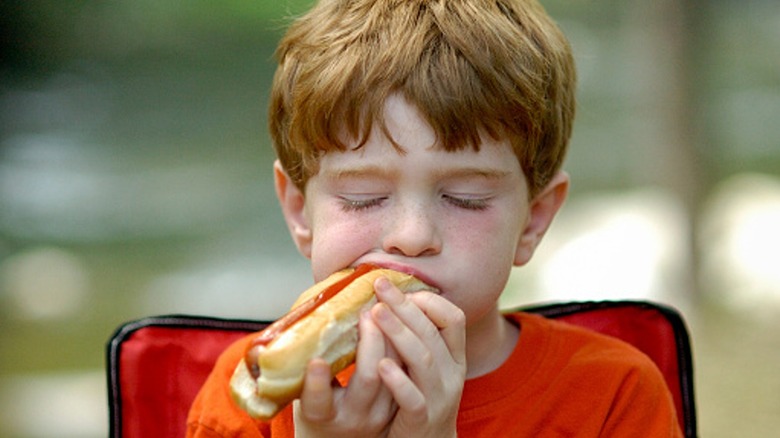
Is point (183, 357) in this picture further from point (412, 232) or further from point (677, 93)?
point (677, 93)

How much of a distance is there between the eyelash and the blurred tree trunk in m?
5.06

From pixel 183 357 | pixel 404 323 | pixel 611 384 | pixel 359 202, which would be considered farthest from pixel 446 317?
pixel 183 357

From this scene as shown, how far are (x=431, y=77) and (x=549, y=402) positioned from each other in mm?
706

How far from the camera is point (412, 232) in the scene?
2.02 m

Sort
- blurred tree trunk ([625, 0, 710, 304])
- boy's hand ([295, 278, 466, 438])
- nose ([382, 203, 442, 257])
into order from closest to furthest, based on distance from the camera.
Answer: boy's hand ([295, 278, 466, 438]) → nose ([382, 203, 442, 257]) → blurred tree trunk ([625, 0, 710, 304])

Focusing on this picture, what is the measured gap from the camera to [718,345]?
6332mm

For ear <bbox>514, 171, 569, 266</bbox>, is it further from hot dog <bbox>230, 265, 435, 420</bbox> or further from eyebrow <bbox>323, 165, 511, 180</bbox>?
hot dog <bbox>230, 265, 435, 420</bbox>

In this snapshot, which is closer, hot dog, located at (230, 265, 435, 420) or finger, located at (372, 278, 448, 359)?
hot dog, located at (230, 265, 435, 420)

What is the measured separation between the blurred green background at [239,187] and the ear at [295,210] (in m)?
3.23

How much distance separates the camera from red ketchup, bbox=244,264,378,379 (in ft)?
5.72

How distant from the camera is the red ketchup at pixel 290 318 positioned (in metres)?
1.74

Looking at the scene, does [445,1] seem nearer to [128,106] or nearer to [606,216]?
[606,216]

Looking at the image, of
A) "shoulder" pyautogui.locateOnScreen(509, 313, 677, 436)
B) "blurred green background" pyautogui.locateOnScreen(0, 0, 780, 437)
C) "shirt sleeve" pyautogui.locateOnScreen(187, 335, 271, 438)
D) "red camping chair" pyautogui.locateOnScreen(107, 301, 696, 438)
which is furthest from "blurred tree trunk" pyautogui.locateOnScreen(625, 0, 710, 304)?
"shirt sleeve" pyautogui.locateOnScreen(187, 335, 271, 438)

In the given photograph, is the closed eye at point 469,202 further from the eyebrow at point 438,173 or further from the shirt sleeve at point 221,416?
the shirt sleeve at point 221,416
